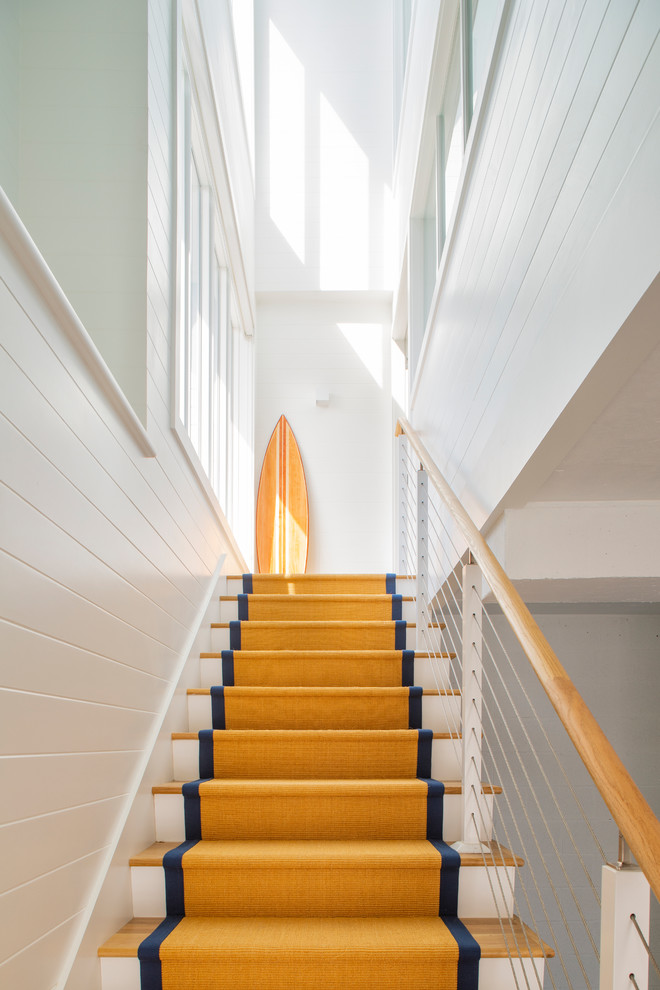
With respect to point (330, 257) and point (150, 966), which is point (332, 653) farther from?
point (330, 257)

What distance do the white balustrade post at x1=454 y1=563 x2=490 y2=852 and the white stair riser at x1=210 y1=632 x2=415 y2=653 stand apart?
1.05 m

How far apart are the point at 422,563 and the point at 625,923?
2097 millimetres

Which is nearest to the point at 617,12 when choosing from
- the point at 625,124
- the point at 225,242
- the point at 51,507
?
the point at 625,124

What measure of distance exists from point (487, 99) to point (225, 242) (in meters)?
2.45

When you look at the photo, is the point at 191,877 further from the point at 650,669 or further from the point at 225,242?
the point at 225,242

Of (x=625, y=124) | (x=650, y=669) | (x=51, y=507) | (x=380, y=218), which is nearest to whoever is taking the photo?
(x=625, y=124)

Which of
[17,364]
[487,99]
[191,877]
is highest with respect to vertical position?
[487,99]

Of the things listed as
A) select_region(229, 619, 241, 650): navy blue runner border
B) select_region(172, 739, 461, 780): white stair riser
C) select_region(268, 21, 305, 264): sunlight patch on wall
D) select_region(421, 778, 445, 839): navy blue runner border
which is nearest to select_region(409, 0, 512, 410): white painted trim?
select_region(229, 619, 241, 650): navy blue runner border

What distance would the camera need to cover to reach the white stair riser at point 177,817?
2.19 meters

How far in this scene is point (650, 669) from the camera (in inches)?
145

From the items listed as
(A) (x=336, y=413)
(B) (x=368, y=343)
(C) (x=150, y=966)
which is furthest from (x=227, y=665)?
(B) (x=368, y=343)

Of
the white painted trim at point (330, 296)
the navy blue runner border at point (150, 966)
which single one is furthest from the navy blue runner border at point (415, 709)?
the white painted trim at point (330, 296)

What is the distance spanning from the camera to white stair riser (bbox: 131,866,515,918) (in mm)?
1942

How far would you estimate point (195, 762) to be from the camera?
7.93 feet
